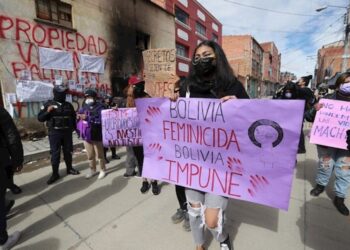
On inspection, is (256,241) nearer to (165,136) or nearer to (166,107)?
Result: (165,136)

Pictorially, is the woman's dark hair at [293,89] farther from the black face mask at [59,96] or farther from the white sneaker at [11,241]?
the white sneaker at [11,241]

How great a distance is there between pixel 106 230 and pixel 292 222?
2.34m

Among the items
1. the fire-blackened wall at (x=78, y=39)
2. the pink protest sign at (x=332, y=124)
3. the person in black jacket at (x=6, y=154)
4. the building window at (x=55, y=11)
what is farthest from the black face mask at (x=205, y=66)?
the building window at (x=55, y=11)

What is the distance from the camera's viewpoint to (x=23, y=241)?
2.52 meters

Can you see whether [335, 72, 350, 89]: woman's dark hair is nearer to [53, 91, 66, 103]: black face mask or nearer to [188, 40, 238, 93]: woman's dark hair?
[188, 40, 238, 93]: woman's dark hair

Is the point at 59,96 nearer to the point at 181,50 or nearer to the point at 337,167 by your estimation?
the point at 337,167

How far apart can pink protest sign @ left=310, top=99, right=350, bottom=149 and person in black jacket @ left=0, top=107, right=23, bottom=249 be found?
3909 mm

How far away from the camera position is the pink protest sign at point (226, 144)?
1627 mm

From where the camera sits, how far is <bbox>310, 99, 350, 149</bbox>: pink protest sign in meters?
3.01

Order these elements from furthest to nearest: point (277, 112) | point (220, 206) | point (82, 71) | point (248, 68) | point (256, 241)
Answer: point (248, 68) → point (82, 71) → point (256, 241) → point (220, 206) → point (277, 112)

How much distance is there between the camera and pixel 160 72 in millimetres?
4004

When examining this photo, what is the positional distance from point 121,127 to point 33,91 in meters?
5.23

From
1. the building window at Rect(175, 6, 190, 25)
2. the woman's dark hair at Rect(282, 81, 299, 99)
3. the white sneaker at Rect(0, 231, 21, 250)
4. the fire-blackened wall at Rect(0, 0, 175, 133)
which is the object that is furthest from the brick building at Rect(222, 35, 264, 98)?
the white sneaker at Rect(0, 231, 21, 250)

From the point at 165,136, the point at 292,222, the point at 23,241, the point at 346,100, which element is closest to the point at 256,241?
the point at 292,222
